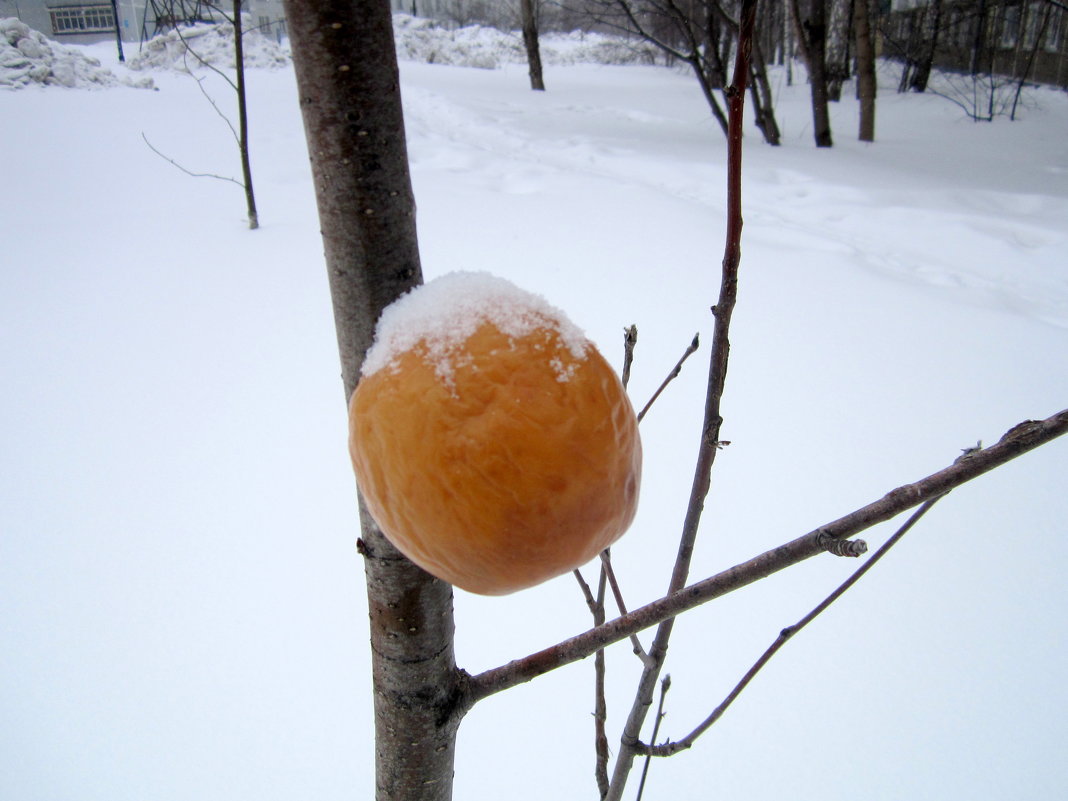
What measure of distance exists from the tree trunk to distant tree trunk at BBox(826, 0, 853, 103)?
38.0 ft

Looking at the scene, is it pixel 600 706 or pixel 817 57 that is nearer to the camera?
pixel 600 706

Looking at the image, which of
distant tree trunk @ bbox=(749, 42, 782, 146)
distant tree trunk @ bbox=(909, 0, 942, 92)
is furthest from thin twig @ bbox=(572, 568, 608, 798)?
distant tree trunk @ bbox=(909, 0, 942, 92)

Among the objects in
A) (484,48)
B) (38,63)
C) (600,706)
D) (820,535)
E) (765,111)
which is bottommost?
(600,706)

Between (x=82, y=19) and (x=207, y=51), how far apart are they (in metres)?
3.24

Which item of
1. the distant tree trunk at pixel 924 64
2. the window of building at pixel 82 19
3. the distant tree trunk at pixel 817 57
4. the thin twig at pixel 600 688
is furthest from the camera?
the distant tree trunk at pixel 924 64

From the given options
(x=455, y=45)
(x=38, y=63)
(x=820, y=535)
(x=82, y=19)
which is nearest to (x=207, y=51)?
(x=82, y=19)

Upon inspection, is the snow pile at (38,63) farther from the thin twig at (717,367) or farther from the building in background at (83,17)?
the thin twig at (717,367)

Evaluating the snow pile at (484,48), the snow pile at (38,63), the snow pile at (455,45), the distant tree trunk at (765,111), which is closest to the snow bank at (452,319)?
the distant tree trunk at (765,111)

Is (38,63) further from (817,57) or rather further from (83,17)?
(817,57)

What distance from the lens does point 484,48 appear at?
18641 mm

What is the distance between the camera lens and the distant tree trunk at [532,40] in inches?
430

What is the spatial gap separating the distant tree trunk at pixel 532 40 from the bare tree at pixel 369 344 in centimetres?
1197

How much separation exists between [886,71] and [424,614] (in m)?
17.0

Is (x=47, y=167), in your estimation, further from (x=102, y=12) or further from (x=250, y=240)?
(x=102, y=12)
